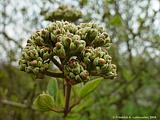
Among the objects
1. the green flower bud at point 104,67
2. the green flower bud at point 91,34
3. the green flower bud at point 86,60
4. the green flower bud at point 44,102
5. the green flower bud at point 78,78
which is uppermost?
the green flower bud at point 91,34

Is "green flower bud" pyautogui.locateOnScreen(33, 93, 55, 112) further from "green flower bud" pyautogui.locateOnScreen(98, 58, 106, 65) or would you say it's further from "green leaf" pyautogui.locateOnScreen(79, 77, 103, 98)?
"green flower bud" pyautogui.locateOnScreen(98, 58, 106, 65)

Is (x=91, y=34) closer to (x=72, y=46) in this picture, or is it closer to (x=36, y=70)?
(x=72, y=46)

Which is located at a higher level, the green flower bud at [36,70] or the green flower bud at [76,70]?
the green flower bud at [36,70]

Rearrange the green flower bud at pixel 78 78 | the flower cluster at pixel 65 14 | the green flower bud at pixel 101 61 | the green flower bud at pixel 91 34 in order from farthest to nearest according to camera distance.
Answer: the flower cluster at pixel 65 14, the green flower bud at pixel 91 34, the green flower bud at pixel 101 61, the green flower bud at pixel 78 78

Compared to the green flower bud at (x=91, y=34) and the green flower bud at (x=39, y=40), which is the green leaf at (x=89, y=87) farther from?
the green flower bud at (x=39, y=40)

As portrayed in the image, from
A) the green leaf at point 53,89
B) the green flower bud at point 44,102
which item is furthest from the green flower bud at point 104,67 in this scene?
the green leaf at point 53,89

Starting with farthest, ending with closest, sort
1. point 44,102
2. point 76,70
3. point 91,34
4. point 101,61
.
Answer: point 44,102 → point 91,34 → point 101,61 → point 76,70

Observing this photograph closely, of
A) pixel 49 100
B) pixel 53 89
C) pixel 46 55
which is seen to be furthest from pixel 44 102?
pixel 46 55
